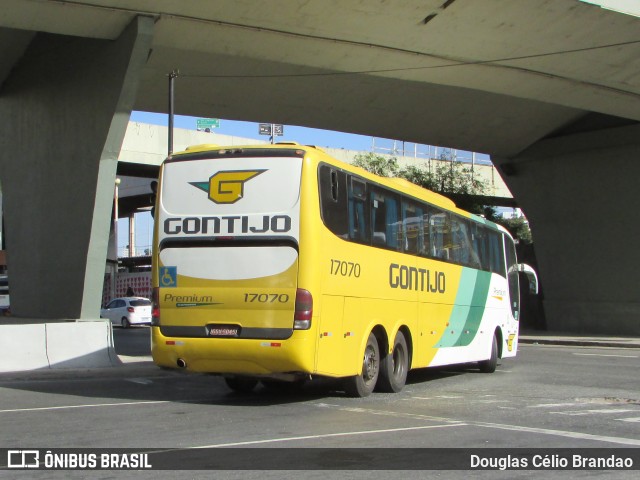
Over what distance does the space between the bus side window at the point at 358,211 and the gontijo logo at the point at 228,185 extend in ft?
5.02

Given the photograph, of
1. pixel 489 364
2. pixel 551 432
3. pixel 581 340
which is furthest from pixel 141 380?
pixel 581 340

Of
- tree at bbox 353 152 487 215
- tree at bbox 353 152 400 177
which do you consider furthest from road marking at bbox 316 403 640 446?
tree at bbox 353 152 400 177

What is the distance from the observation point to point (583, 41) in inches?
822

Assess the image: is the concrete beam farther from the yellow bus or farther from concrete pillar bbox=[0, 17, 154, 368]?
the yellow bus

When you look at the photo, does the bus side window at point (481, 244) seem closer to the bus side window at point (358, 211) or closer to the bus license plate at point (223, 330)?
the bus side window at point (358, 211)

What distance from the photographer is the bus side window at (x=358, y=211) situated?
12.3m

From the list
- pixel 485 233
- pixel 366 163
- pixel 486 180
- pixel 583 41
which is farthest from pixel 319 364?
pixel 486 180

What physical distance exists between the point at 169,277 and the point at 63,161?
8.62m

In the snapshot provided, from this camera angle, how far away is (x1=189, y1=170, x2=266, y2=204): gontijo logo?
38.4 feet

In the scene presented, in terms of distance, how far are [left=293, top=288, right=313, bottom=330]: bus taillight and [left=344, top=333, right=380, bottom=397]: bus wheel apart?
175cm

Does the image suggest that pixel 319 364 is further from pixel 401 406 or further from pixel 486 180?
pixel 486 180

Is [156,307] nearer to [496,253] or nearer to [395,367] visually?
[395,367]

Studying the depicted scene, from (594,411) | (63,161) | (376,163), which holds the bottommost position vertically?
(594,411)

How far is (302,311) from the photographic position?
36.6 feet
